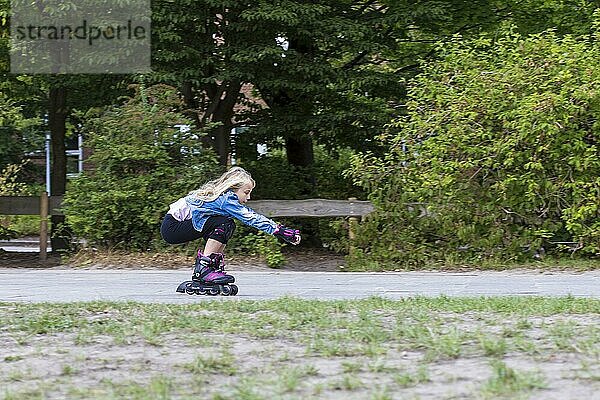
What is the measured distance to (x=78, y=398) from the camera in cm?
497

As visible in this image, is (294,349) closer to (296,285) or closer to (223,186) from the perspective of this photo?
(223,186)

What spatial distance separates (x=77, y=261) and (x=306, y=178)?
253 inches

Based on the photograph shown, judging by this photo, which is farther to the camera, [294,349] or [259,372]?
[294,349]

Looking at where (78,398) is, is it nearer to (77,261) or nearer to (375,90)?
(77,261)

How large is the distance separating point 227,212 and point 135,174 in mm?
6963

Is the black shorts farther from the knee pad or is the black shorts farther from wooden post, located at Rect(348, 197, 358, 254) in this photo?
wooden post, located at Rect(348, 197, 358, 254)

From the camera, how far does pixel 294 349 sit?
6.07 m

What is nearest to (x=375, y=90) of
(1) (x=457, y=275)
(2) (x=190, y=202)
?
(1) (x=457, y=275)

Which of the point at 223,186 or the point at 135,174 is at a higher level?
the point at 135,174

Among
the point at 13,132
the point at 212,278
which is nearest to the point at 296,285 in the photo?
the point at 212,278

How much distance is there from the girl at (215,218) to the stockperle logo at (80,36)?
782cm

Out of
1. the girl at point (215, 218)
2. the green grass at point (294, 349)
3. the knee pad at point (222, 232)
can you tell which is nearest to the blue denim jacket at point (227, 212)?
the girl at point (215, 218)

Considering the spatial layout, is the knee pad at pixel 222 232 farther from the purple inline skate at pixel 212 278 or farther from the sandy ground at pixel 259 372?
the sandy ground at pixel 259 372

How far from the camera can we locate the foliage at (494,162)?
47.1ft
